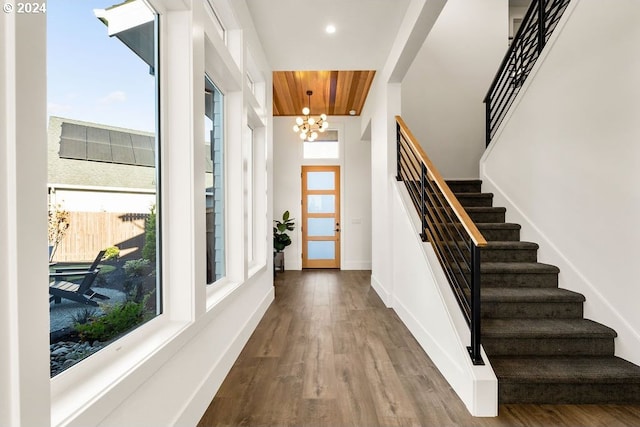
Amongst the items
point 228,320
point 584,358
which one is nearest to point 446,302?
point 584,358

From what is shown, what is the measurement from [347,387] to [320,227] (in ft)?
16.9

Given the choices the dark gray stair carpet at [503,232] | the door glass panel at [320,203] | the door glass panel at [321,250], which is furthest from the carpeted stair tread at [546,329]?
the door glass panel at [320,203]

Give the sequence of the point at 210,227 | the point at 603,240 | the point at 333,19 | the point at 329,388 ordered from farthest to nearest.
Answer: the point at 333,19
the point at 210,227
the point at 603,240
the point at 329,388

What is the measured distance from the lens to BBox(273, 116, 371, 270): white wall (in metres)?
7.10

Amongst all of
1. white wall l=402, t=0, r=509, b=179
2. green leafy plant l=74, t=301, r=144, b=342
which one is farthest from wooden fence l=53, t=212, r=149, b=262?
white wall l=402, t=0, r=509, b=179

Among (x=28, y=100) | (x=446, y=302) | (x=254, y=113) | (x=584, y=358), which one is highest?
(x=254, y=113)

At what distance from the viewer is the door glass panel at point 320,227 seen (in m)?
7.21

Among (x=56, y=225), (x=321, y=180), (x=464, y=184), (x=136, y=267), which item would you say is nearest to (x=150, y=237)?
(x=136, y=267)

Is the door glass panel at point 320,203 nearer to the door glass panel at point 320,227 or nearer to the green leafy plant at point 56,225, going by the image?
the door glass panel at point 320,227

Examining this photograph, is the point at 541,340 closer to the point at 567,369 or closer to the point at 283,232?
the point at 567,369

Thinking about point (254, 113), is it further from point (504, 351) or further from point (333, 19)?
point (504, 351)

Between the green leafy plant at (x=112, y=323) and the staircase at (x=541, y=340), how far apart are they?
2.11 m

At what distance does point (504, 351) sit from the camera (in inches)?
88.8

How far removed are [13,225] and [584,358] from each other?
310cm
